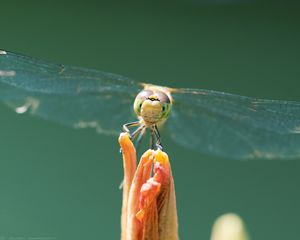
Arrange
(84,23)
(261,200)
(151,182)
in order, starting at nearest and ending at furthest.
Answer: (151,182) < (261,200) < (84,23)

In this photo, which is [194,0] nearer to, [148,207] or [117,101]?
[117,101]

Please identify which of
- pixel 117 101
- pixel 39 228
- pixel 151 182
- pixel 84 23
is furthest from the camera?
pixel 84 23

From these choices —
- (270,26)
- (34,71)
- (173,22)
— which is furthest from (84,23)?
(34,71)

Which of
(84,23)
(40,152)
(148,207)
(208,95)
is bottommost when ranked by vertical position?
(148,207)

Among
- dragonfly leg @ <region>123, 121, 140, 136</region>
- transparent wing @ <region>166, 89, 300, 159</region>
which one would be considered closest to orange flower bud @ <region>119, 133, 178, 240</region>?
dragonfly leg @ <region>123, 121, 140, 136</region>

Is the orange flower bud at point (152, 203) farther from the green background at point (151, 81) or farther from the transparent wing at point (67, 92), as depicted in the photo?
the green background at point (151, 81)

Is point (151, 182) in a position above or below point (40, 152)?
below
